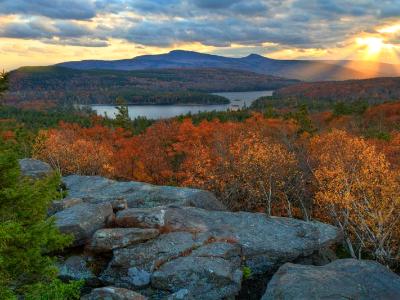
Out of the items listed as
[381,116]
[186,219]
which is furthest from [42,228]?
[381,116]

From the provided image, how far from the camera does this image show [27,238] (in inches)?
590

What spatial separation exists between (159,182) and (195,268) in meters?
53.5

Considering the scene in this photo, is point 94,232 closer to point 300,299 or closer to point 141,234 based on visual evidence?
point 141,234

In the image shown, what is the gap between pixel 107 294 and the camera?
16953mm

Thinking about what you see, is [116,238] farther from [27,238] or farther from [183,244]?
[27,238]

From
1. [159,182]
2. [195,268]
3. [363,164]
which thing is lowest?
[159,182]

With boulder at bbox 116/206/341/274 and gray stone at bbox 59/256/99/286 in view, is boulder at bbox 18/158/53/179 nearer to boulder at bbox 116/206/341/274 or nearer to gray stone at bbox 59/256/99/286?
boulder at bbox 116/206/341/274

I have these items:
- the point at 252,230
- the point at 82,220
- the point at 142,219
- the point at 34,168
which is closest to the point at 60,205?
the point at 82,220

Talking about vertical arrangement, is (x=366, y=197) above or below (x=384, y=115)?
above

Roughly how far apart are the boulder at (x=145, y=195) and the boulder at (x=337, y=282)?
11.6m

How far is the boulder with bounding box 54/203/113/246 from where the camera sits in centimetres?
2288

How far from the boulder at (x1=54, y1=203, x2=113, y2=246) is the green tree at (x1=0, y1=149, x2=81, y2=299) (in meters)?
5.42

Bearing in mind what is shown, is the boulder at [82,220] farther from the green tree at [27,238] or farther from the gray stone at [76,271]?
the green tree at [27,238]

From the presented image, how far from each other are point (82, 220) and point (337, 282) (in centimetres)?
1395
